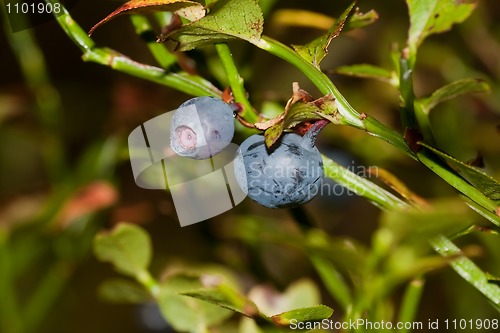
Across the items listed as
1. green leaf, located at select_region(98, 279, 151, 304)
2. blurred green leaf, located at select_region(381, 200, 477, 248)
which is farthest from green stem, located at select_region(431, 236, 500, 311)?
green leaf, located at select_region(98, 279, 151, 304)

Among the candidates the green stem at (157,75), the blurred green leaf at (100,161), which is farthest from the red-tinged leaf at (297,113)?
the blurred green leaf at (100,161)

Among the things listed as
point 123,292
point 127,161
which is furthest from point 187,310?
point 127,161

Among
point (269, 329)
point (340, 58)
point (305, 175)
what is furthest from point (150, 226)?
point (305, 175)

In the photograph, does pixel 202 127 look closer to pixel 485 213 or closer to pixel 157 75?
pixel 157 75

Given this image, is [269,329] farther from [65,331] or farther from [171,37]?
[65,331]

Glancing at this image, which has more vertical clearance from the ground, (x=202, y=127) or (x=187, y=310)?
(x=202, y=127)

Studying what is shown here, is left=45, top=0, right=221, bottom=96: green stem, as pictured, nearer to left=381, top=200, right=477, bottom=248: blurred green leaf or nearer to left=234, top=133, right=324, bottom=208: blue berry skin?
left=234, top=133, right=324, bottom=208: blue berry skin

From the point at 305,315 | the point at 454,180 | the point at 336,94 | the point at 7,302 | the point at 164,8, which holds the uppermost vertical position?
the point at 164,8
